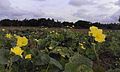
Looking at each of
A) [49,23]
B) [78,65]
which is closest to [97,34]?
[78,65]

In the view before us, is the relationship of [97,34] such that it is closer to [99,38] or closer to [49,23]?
[99,38]

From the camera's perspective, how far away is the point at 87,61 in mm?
2207

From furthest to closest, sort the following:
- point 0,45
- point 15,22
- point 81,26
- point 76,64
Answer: point 15,22 → point 81,26 → point 0,45 → point 76,64

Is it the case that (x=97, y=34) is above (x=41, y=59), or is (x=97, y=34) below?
above

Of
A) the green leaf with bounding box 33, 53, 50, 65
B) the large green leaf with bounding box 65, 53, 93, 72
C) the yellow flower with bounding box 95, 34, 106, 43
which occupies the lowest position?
the green leaf with bounding box 33, 53, 50, 65

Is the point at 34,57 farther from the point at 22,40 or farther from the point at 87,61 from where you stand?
the point at 87,61

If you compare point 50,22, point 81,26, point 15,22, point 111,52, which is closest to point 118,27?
point 81,26

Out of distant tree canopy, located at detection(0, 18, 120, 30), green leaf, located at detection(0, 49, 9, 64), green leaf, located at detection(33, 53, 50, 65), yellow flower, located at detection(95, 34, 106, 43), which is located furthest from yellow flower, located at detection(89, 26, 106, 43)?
distant tree canopy, located at detection(0, 18, 120, 30)

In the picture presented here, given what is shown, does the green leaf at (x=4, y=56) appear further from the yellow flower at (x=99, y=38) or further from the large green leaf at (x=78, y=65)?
the yellow flower at (x=99, y=38)

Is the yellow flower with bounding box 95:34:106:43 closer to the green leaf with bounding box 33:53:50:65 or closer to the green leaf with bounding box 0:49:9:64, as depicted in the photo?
the green leaf with bounding box 33:53:50:65

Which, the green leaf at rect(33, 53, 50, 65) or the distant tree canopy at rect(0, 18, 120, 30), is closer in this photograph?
the green leaf at rect(33, 53, 50, 65)

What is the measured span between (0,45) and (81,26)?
768 inches

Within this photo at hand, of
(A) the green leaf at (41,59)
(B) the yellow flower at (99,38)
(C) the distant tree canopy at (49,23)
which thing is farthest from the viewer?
(C) the distant tree canopy at (49,23)

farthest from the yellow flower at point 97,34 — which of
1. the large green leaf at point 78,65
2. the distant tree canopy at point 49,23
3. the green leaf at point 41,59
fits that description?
the distant tree canopy at point 49,23
